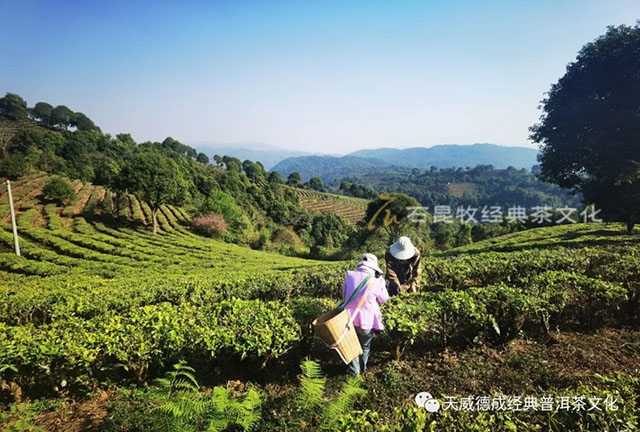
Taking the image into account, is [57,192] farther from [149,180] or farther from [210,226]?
[210,226]

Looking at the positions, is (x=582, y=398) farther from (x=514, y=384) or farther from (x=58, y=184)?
(x=58, y=184)

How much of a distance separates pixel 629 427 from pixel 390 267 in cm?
422

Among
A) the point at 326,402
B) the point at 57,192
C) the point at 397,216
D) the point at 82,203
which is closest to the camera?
the point at 326,402

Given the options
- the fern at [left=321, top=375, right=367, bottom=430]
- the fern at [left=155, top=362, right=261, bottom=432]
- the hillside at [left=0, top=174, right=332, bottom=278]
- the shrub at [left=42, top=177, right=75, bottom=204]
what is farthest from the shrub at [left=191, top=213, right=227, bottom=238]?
the fern at [left=321, top=375, right=367, bottom=430]

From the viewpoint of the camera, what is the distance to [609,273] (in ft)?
23.0

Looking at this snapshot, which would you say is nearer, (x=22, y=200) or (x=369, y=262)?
(x=369, y=262)

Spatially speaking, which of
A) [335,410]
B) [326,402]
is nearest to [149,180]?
[326,402]

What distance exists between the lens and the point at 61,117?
3423 inches

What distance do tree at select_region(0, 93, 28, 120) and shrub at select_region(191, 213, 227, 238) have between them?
82418 millimetres

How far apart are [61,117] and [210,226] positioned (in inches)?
3266

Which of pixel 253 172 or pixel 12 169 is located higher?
pixel 253 172

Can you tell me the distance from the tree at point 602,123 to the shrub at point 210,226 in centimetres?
3289

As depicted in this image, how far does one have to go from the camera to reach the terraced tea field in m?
97.2

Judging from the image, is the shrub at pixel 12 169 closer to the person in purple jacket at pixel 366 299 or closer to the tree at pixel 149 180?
the tree at pixel 149 180
